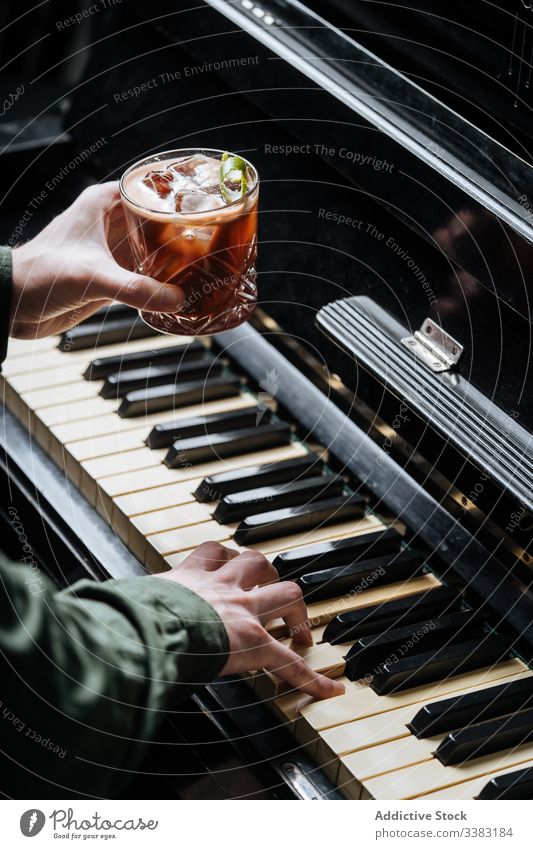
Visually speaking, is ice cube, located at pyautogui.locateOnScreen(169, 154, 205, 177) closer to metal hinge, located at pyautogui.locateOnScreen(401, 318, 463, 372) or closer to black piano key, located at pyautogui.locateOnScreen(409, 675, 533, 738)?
metal hinge, located at pyautogui.locateOnScreen(401, 318, 463, 372)

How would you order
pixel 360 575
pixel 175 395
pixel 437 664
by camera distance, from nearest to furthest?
1. pixel 437 664
2. pixel 360 575
3. pixel 175 395

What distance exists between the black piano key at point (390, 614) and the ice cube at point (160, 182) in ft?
2.96

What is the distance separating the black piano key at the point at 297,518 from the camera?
2.74 meters

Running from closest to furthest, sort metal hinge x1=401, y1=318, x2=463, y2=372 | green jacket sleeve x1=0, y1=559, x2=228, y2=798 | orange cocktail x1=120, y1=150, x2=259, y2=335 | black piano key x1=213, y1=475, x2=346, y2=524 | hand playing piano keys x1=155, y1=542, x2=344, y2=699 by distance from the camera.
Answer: green jacket sleeve x1=0, y1=559, x2=228, y2=798
hand playing piano keys x1=155, y1=542, x2=344, y2=699
orange cocktail x1=120, y1=150, x2=259, y2=335
metal hinge x1=401, y1=318, x2=463, y2=372
black piano key x1=213, y1=475, x2=346, y2=524

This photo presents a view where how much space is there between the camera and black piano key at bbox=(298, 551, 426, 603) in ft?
8.48

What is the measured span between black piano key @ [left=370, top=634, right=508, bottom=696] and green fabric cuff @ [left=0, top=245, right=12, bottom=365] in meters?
1.09

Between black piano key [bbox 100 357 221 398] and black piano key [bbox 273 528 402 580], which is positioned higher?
black piano key [bbox 273 528 402 580]

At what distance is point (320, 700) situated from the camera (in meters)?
2.36

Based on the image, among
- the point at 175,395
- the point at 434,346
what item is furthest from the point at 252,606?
the point at 175,395

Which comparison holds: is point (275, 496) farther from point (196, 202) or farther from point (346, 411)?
point (196, 202)

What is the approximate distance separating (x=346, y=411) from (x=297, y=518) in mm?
346

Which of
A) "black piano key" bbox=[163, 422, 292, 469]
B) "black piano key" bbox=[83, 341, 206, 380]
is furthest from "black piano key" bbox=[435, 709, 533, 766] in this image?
"black piano key" bbox=[83, 341, 206, 380]

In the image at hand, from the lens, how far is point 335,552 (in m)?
2.67
